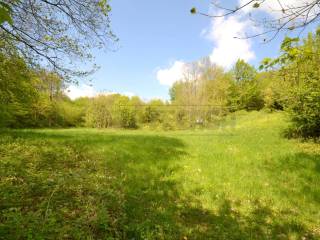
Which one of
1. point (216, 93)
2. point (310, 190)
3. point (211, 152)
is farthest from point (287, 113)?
point (216, 93)

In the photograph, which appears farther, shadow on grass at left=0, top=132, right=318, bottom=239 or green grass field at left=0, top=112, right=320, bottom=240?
green grass field at left=0, top=112, right=320, bottom=240

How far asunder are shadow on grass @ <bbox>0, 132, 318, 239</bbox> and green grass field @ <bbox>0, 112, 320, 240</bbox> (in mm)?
19

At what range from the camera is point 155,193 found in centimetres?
635

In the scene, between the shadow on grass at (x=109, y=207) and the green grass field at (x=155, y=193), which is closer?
the shadow on grass at (x=109, y=207)

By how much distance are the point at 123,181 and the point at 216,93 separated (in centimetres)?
3659

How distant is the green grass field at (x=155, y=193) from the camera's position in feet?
14.0

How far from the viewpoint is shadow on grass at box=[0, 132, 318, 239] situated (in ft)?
13.0

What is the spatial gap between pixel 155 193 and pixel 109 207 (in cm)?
161

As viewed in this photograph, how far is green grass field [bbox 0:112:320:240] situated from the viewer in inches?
167

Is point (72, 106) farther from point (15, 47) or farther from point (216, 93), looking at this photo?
point (15, 47)

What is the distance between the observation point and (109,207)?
4.98 meters

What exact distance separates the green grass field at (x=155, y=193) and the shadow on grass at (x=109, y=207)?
19 millimetres

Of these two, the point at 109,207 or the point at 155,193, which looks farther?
the point at 155,193

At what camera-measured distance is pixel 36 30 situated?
23.8 ft
